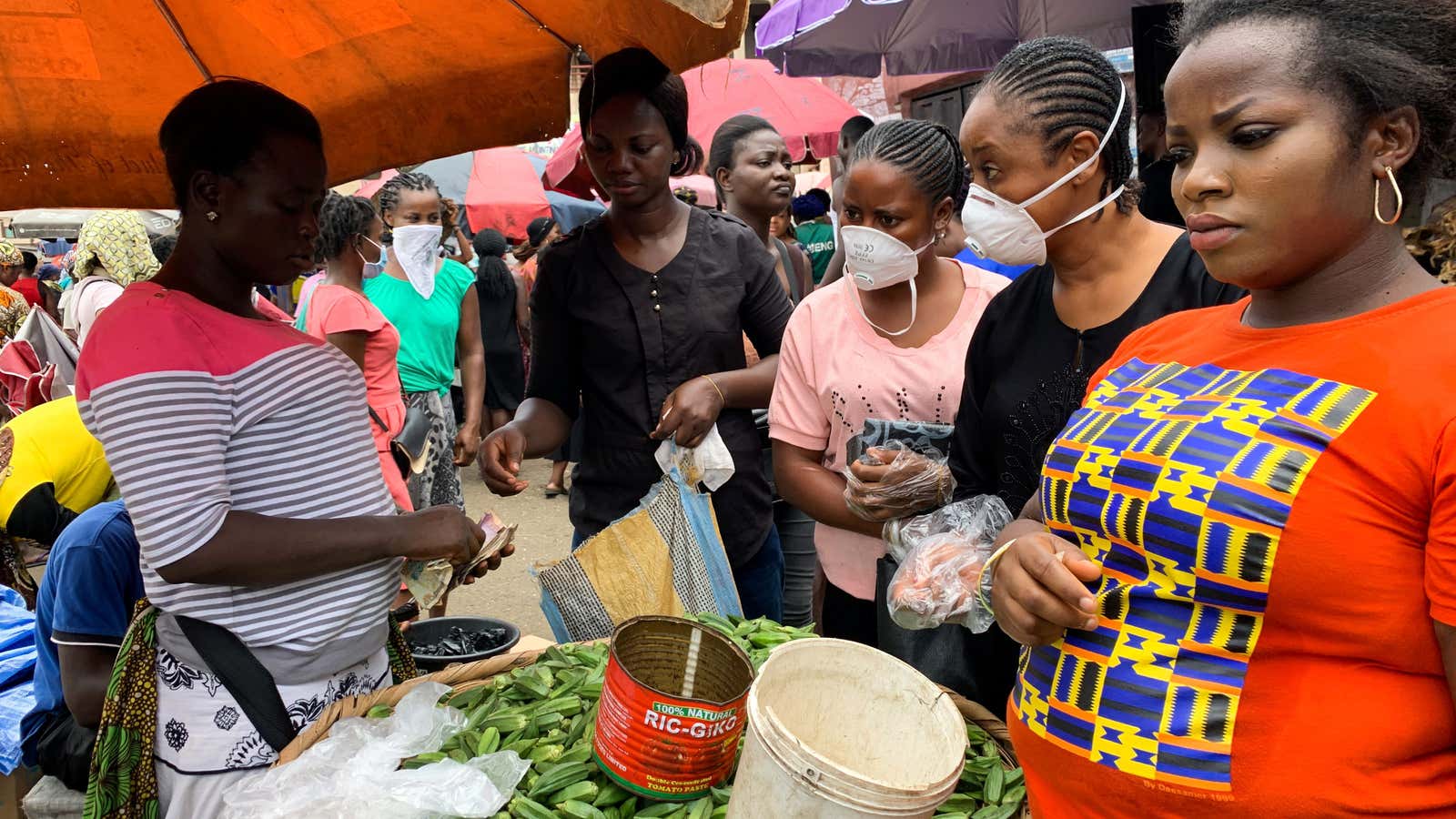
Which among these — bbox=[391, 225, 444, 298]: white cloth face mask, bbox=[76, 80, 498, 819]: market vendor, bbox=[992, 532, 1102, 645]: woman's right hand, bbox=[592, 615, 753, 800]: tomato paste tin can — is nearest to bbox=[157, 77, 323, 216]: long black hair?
bbox=[76, 80, 498, 819]: market vendor

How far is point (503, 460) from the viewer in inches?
113

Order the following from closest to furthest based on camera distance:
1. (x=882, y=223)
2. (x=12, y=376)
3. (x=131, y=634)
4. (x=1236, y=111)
→ 1. (x=1236, y=111)
2. (x=131, y=634)
3. (x=882, y=223)
4. (x=12, y=376)

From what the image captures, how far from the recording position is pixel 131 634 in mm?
1977

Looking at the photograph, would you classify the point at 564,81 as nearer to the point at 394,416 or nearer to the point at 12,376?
the point at 394,416

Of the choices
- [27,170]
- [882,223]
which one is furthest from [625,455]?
[27,170]

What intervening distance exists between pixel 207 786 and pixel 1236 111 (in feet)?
7.20

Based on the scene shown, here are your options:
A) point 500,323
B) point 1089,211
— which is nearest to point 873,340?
point 1089,211

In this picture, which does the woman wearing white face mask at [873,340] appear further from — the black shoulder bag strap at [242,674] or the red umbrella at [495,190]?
the red umbrella at [495,190]

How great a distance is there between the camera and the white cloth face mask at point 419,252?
19.1 ft

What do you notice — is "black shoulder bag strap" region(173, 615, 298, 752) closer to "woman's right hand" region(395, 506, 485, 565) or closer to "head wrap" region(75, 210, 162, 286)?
"woman's right hand" region(395, 506, 485, 565)

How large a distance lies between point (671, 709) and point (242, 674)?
3.09ft

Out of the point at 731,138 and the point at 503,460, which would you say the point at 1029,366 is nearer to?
the point at 503,460

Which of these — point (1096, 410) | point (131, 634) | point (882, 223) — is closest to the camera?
point (1096, 410)

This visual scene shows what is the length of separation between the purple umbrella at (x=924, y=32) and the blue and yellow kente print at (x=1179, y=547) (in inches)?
208
